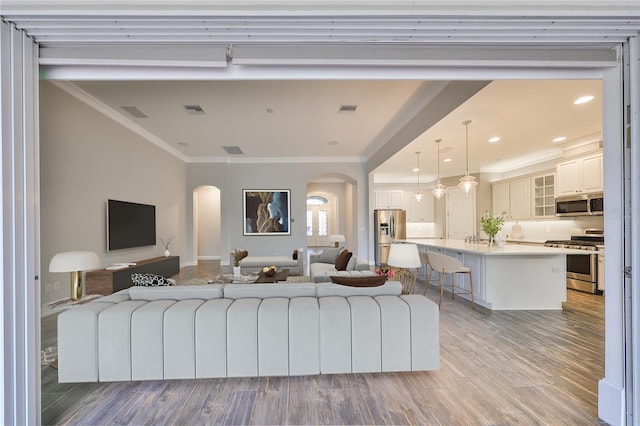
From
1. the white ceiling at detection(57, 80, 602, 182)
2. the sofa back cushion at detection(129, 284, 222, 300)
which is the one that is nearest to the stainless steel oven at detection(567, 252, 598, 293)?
the white ceiling at detection(57, 80, 602, 182)

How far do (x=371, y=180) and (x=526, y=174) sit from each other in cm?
377

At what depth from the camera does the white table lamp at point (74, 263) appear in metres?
2.18

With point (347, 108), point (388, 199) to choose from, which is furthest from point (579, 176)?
point (388, 199)

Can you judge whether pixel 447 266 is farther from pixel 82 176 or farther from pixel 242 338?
pixel 82 176

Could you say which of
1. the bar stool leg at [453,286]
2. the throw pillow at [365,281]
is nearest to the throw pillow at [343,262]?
the bar stool leg at [453,286]

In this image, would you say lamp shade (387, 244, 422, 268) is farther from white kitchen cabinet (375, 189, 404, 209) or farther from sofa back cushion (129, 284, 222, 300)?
white kitchen cabinet (375, 189, 404, 209)

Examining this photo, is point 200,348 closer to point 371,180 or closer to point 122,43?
point 122,43

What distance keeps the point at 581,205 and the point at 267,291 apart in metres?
6.08

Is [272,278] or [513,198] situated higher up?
[513,198]

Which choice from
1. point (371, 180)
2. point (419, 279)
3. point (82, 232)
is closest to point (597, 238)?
point (419, 279)

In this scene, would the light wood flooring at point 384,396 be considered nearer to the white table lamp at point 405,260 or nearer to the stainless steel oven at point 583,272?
the white table lamp at point 405,260

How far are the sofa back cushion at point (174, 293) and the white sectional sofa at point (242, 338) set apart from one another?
7cm

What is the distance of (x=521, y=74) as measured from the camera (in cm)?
178

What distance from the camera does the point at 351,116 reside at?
5109 mm
